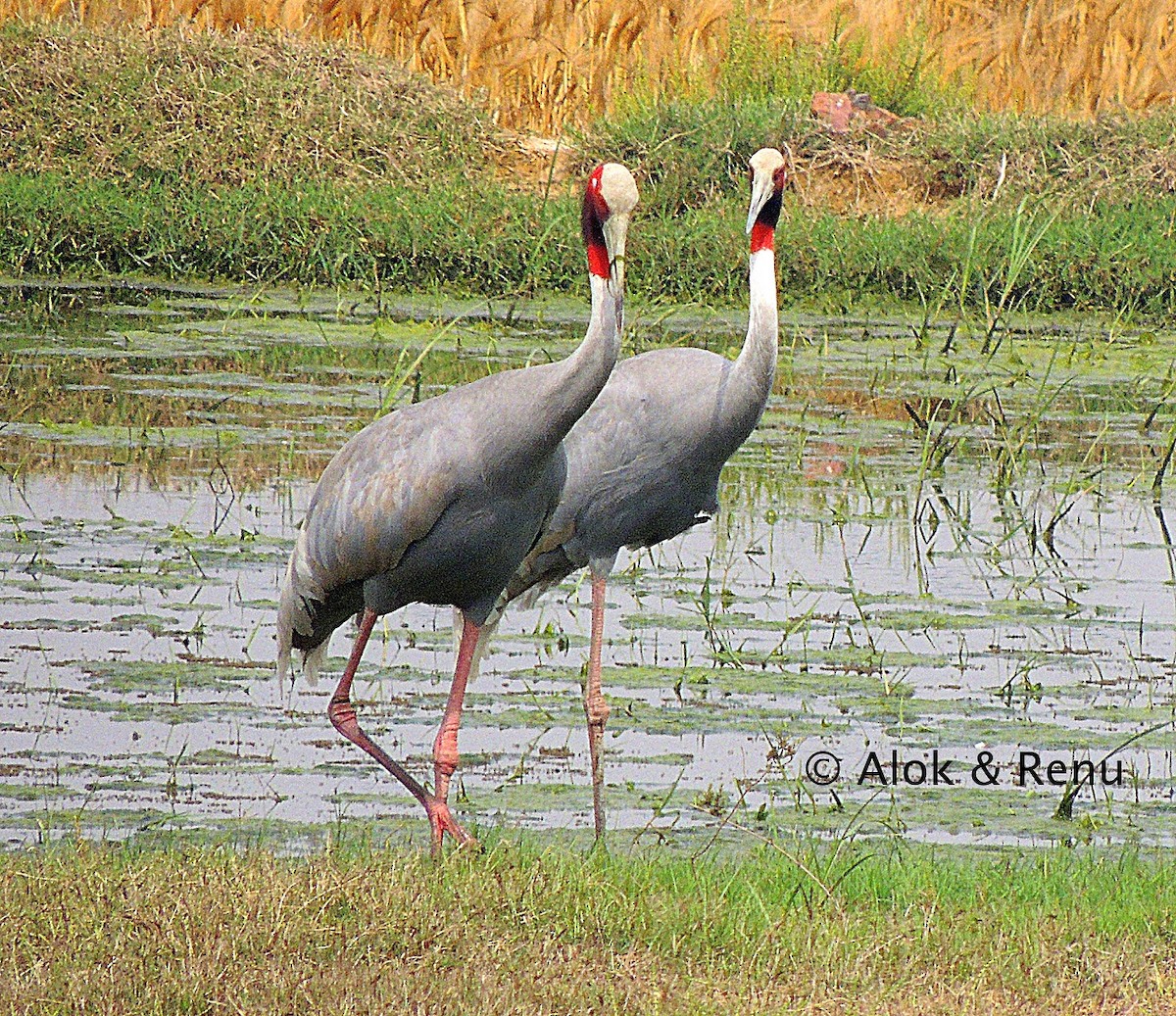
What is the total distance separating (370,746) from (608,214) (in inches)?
48.5

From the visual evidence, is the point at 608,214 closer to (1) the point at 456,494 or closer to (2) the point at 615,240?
(2) the point at 615,240

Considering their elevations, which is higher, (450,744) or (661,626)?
(450,744)

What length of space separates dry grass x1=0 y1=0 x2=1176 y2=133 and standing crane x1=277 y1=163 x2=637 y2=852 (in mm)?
11082

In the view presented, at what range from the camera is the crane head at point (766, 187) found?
18.6 ft

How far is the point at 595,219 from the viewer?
4742mm

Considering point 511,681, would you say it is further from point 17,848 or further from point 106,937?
point 106,937

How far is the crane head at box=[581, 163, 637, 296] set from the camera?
4.66 metres

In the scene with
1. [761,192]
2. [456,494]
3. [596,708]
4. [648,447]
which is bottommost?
[596,708]

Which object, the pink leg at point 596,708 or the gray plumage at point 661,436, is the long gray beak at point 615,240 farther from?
the pink leg at point 596,708

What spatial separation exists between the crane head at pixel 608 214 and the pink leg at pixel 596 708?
3.62 feet

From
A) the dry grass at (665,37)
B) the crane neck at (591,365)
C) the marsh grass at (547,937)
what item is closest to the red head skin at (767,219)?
the crane neck at (591,365)

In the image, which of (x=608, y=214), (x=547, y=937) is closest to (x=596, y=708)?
(x=608, y=214)

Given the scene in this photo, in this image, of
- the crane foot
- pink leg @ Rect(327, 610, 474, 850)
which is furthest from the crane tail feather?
the crane foot

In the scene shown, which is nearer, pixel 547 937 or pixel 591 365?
pixel 547 937
